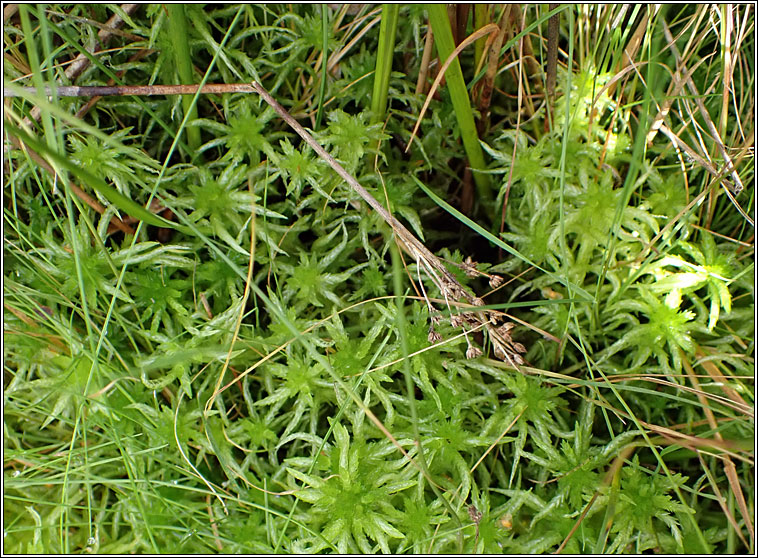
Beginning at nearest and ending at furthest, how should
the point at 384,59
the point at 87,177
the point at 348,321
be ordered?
the point at 87,177
the point at 384,59
the point at 348,321

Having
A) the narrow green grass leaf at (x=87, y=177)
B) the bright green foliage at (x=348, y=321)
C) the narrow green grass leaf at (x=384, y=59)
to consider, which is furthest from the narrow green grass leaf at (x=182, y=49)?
the narrow green grass leaf at (x=384, y=59)

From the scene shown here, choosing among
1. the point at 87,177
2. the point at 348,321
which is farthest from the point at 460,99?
the point at 87,177

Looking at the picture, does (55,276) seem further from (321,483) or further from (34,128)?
(321,483)

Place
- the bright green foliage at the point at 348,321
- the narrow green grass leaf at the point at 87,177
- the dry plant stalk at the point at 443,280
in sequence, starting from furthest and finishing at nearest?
the bright green foliage at the point at 348,321
the dry plant stalk at the point at 443,280
the narrow green grass leaf at the point at 87,177

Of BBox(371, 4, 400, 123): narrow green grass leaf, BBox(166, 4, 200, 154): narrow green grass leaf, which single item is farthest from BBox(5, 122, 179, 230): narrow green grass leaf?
BBox(371, 4, 400, 123): narrow green grass leaf

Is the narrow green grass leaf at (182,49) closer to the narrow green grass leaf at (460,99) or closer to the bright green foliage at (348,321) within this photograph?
the bright green foliage at (348,321)

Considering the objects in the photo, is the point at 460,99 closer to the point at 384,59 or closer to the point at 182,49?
the point at 384,59

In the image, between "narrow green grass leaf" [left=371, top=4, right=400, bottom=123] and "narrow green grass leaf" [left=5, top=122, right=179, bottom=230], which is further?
"narrow green grass leaf" [left=371, top=4, right=400, bottom=123]

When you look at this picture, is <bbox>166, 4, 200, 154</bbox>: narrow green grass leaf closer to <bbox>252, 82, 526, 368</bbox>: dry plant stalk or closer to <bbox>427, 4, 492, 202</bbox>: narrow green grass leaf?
<bbox>252, 82, 526, 368</bbox>: dry plant stalk

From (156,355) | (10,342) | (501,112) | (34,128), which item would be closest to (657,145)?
(501,112)

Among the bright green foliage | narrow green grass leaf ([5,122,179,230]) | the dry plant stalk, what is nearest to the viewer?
narrow green grass leaf ([5,122,179,230])

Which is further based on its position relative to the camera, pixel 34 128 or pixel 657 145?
pixel 657 145

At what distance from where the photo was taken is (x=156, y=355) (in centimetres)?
98

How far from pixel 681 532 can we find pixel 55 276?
1.19 metres
